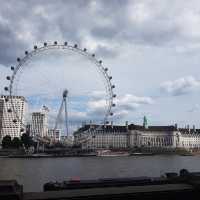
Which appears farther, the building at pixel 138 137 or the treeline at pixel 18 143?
the building at pixel 138 137

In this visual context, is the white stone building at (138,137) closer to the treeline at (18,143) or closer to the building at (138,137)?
the building at (138,137)

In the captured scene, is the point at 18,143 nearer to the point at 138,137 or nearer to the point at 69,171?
the point at 138,137

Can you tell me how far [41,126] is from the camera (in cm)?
11306

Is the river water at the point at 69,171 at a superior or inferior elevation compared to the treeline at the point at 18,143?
inferior

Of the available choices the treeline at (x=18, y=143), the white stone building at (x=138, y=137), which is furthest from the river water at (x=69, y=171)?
the white stone building at (x=138, y=137)

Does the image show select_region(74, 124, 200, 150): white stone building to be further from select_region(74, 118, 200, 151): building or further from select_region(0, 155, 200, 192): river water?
select_region(0, 155, 200, 192): river water

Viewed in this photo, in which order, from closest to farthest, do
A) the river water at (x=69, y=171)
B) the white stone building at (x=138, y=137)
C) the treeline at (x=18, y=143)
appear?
the river water at (x=69, y=171) < the treeline at (x=18, y=143) < the white stone building at (x=138, y=137)

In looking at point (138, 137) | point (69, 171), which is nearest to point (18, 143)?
point (138, 137)

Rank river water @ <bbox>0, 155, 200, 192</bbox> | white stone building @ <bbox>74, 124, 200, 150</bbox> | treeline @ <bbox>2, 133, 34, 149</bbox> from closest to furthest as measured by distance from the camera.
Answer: river water @ <bbox>0, 155, 200, 192</bbox> < treeline @ <bbox>2, 133, 34, 149</bbox> < white stone building @ <bbox>74, 124, 200, 150</bbox>

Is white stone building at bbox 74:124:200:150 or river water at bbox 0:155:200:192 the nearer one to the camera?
river water at bbox 0:155:200:192

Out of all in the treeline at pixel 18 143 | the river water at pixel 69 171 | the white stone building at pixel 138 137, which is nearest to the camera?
the river water at pixel 69 171

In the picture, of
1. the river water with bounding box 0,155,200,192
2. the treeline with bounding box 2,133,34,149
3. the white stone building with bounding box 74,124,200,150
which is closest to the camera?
the river water with bounding box 0,155,200,192

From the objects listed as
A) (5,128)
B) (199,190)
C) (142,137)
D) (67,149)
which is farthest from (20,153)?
(199,190)

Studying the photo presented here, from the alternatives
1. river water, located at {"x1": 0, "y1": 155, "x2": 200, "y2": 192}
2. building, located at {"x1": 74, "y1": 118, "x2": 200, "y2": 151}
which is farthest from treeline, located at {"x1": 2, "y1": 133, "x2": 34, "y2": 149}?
river water, located at {"x1": 0, "y1": 155, "x2": 200, "y2": 192}
